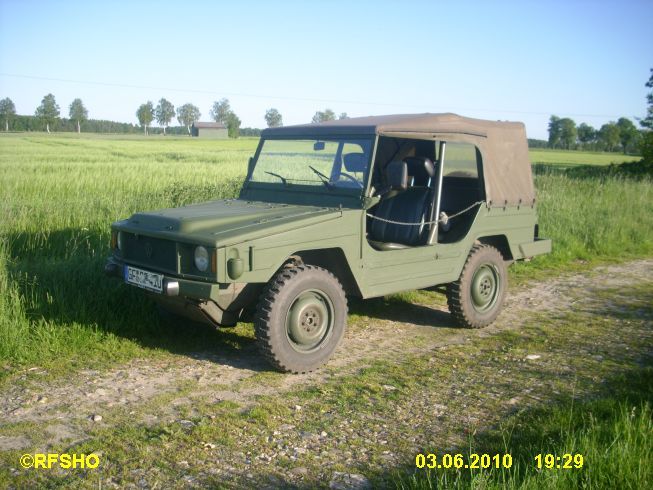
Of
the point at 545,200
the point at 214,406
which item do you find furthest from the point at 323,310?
the point at 545,200

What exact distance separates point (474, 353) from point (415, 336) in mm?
734

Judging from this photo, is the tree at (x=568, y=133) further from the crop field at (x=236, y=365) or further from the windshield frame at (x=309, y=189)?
the windshield frame at (x=309, y=189)

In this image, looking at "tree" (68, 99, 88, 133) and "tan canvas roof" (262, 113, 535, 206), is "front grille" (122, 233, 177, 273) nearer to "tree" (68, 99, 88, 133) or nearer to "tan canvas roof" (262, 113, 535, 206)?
"tan canvas roof" (262, 113, 535, 206)

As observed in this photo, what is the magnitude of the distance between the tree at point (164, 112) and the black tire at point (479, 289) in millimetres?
104852

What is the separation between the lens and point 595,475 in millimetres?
3250

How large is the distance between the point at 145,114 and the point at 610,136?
72214mm

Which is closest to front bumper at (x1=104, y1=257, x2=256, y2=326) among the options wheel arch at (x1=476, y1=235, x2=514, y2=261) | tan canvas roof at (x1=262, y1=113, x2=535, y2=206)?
tan canvas roof at (x1=262, y1=113, x2=535, y2=206)

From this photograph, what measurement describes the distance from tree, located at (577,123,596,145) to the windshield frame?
358 feet

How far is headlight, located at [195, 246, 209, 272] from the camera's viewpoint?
4859mm

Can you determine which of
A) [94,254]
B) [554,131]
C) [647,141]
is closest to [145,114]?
[554,131]

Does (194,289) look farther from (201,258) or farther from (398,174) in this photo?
(398,174)

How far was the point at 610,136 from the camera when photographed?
320 ft

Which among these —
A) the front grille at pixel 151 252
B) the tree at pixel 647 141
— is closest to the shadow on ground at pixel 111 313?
the front grille at pixel 151 252

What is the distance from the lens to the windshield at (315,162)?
595 centimetres
